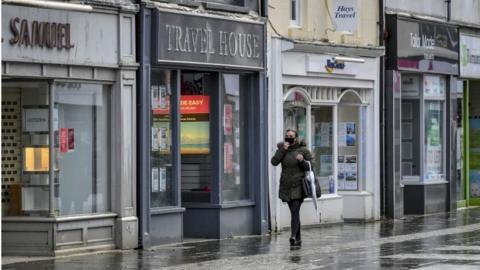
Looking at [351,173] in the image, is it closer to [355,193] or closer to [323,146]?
[355,193]

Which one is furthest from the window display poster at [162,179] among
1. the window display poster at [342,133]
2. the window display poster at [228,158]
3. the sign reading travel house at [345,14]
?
the window display poster at [342,133]

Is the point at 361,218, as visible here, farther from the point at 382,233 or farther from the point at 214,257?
the point at 214,257

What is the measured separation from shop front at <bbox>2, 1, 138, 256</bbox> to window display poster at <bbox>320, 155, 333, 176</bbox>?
7664mm

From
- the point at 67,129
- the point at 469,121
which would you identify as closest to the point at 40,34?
the point at 67,129

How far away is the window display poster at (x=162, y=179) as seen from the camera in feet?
67.1

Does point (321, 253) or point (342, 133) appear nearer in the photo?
point (321, 253)

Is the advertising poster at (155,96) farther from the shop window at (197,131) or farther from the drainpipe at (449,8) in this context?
the drainpipe at (449,8)

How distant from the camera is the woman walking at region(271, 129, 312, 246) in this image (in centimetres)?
2008

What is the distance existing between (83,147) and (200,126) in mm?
3512

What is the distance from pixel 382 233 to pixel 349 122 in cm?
450

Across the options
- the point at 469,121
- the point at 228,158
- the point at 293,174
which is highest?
the point at 469,121

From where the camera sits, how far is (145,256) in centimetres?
1823

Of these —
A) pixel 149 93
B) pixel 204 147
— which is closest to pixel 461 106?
pixel 204 147

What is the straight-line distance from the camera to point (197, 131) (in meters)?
22.0
